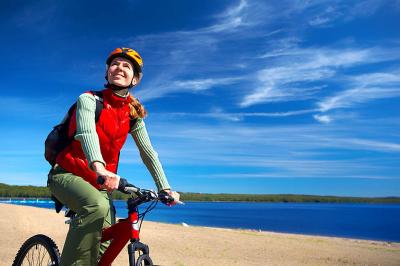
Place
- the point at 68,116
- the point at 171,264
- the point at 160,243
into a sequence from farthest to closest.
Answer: the point at 160,243 → the point at 171,264 → the point at 68,116

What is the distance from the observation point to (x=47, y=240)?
4.28 m

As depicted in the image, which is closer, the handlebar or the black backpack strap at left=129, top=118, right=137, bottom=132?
the handlebar

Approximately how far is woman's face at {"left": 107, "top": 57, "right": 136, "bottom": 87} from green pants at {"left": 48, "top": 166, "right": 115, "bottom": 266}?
80 centimetres

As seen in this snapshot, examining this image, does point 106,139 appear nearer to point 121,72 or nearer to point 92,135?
point 92,135

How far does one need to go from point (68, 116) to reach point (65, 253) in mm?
1036

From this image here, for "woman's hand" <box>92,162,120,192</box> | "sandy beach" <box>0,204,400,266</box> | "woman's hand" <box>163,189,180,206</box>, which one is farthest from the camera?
"sandy beach" <box>0,204,400,266</box>

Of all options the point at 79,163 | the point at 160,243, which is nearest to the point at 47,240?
the point at 79,163

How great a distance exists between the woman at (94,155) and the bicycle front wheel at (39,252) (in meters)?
0.79

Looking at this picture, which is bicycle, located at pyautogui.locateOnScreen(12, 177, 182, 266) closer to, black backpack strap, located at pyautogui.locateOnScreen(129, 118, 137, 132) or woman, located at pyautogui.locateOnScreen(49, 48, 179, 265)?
woman, located at pyautogui.locateOnScreen(49, 48, 179, 265)

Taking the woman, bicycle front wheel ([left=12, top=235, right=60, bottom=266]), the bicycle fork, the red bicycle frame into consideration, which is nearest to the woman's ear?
the woman

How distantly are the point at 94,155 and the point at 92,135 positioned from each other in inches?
6.0

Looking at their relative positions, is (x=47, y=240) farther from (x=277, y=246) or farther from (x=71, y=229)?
(x=277, y=246)

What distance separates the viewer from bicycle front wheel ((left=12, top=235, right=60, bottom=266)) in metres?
4.17

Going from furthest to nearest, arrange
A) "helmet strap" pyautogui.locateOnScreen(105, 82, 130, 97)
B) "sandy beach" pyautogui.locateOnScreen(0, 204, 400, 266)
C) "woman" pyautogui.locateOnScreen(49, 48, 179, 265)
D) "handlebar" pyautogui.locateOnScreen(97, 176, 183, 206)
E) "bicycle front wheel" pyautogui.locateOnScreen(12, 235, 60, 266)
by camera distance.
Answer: "sandy beach" pyautogui.locateOnScreen(0, 204, 400, 266), "bicycle front wheel" pyautogui.locateOnScreen(12, 235, 60, 266), "helmet strap" pyautogui.locateOnScreen(105, 82, 130, 97), "woman" pyautogui.locateOnScreen(49, 48, 179, 265), "handlebar" pyautogui.locateOnScreen(97, 176, 183, 206)
